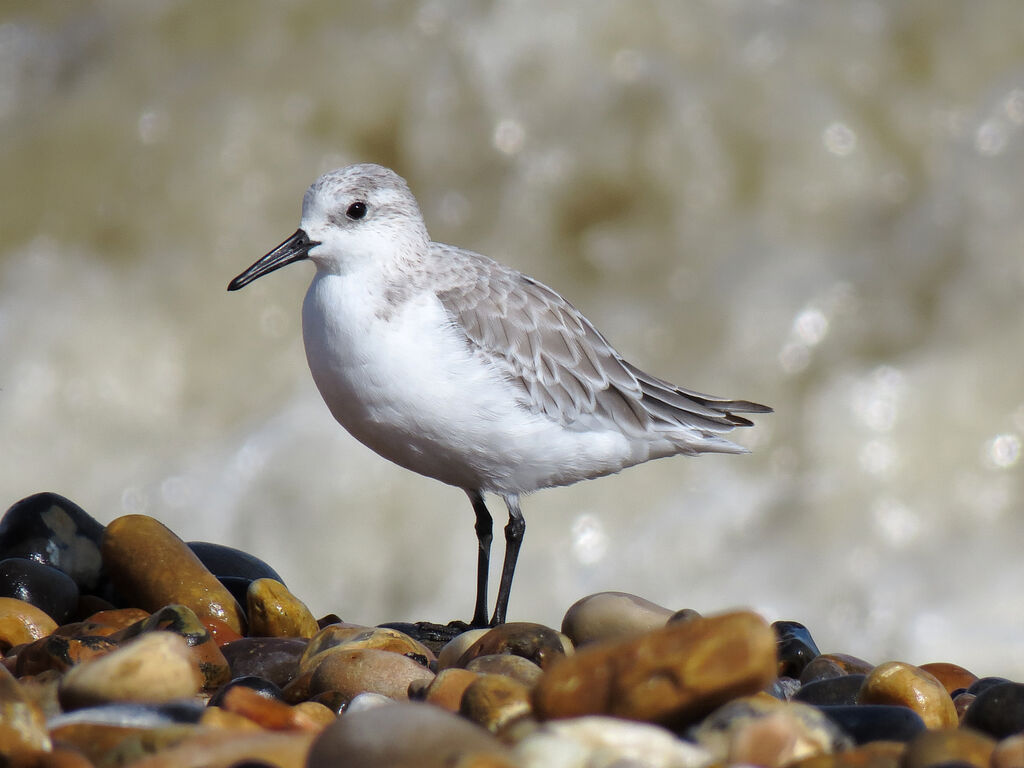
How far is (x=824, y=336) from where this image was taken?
901cm

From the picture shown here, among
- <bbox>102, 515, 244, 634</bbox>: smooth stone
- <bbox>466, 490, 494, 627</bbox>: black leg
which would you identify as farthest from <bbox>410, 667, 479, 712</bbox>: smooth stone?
<bbox>466, 490, 494, 627</bbox>: black leg

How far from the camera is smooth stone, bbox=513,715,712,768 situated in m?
2.45

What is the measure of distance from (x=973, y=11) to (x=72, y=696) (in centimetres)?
913

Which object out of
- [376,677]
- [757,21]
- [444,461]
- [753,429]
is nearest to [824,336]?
[753,429]

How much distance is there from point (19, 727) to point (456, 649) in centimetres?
156

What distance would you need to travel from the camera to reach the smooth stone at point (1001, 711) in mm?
2988

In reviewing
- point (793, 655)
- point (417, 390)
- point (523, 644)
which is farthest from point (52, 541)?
point (793, 655)

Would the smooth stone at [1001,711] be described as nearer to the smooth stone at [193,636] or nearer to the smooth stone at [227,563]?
the smooth stone at [193,636]

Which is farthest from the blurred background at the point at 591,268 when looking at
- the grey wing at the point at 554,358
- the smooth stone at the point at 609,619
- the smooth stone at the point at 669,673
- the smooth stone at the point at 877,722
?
the smooth stone at the point at 669,673

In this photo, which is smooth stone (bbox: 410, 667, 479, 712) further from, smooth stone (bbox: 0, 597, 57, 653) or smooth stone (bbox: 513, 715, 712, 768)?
smooth stone (bbox: 0, 597, 57, 653)

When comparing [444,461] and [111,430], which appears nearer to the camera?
[444,461]

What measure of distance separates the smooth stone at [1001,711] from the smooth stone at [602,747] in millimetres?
896

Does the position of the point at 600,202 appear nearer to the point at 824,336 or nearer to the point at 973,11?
the point at 824,336

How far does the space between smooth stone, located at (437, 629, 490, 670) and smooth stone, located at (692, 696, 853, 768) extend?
46.9 inches
